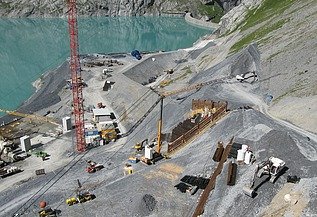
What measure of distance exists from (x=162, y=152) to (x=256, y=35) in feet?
162

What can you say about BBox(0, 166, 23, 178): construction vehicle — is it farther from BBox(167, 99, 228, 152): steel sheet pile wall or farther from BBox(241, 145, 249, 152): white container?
BBox(241, 145, 249, 152): white container

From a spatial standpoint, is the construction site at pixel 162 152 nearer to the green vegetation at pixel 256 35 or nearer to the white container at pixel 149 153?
the white container at pixel 149 153

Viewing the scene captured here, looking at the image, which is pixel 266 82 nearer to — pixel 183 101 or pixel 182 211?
pixel 183 101

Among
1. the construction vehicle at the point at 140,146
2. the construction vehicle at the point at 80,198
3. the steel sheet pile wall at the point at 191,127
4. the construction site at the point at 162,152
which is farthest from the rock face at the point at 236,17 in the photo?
the construction vehicle at the point at 80,198

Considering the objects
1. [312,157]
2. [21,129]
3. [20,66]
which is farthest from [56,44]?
[312,157]

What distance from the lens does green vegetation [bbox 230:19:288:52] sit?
85.9 m

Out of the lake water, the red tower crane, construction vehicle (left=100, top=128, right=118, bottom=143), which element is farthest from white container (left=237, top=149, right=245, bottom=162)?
the lake water

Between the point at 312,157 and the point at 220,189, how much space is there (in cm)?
966

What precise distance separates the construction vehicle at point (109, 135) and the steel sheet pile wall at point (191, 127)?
1166cm

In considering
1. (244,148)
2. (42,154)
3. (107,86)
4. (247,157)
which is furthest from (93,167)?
(107,86)

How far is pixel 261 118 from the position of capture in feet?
158

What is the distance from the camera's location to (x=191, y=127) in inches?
2023

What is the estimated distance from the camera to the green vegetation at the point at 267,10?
100394 millimetres

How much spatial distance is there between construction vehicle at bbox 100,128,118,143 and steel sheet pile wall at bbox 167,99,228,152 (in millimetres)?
11657
